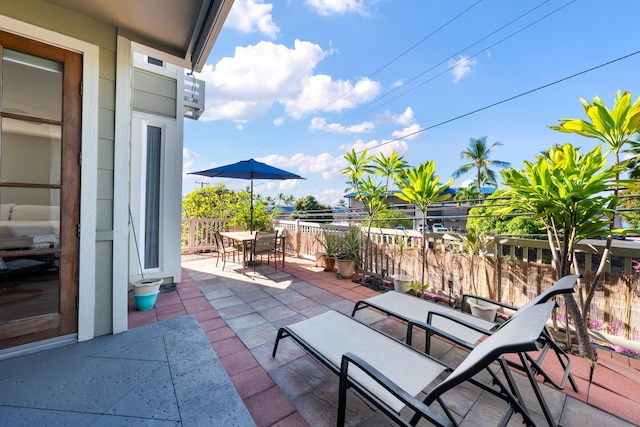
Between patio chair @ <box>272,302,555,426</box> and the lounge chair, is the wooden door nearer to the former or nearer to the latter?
patio chair @ <box>272,302,555,426</box>

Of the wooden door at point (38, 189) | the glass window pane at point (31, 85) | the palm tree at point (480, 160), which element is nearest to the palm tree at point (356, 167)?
the wooden door at point (38, 189)

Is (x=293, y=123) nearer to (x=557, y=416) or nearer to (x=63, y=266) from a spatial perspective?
Answer: (x=63, y=266)

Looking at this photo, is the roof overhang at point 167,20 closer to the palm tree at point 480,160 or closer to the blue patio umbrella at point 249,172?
the blue patio umbrella at point 249,172

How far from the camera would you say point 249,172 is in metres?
5.66

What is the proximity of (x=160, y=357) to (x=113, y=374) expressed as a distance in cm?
33

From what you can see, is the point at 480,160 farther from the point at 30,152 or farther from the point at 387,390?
the point at 30,152

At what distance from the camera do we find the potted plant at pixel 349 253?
4.89 m

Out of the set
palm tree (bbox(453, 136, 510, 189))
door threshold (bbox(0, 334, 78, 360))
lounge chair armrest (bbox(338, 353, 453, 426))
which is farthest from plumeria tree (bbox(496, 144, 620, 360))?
palm tree (bbox(453, 136, 510, 189))

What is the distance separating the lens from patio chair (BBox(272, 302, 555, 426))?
1.07 metres

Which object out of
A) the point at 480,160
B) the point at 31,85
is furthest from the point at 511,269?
the point at 480,160

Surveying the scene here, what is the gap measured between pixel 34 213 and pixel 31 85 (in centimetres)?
114

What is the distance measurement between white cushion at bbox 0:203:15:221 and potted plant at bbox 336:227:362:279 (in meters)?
4.22

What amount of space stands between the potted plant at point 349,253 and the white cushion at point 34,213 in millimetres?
Answer: 3959

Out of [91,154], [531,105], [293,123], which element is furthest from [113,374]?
[293,123]
